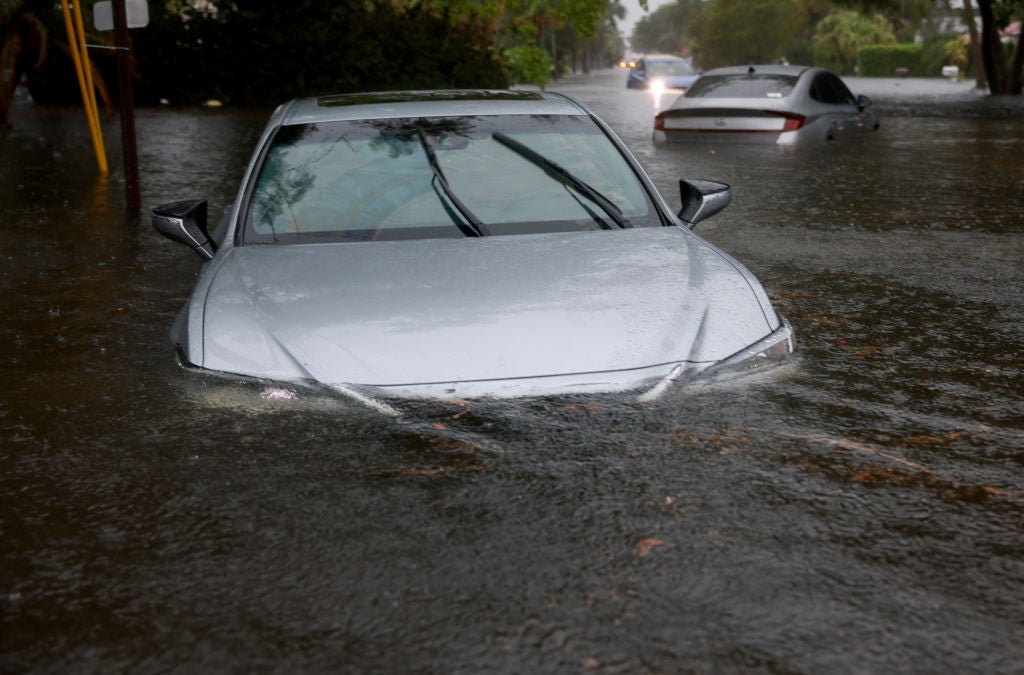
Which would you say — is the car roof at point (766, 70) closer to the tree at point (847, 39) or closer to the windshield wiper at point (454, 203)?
the windshield wiper at point (454, 203)

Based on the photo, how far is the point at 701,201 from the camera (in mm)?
5930

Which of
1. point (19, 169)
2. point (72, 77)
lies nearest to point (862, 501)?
point (19, 169)

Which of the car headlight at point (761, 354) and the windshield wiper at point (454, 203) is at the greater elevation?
the windshield wiper at point (454, 203)

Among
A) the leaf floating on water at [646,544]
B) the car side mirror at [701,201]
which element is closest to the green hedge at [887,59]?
the car side mirror at [701,201]

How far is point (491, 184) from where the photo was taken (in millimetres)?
5668

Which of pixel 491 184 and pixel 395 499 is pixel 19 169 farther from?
pixel 395 499

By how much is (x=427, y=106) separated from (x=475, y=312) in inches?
74.3

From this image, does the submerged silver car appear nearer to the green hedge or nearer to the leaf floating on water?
the leaf floating on water

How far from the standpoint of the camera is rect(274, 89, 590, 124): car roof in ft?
19.6

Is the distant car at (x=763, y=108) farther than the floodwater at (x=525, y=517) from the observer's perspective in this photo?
Yes

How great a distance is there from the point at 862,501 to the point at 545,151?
2581 millimetres

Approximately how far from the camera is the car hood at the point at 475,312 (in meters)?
4.35

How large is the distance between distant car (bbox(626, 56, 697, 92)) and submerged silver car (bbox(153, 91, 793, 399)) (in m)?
40.7

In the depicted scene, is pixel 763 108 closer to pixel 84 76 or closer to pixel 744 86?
pixel 744 86
